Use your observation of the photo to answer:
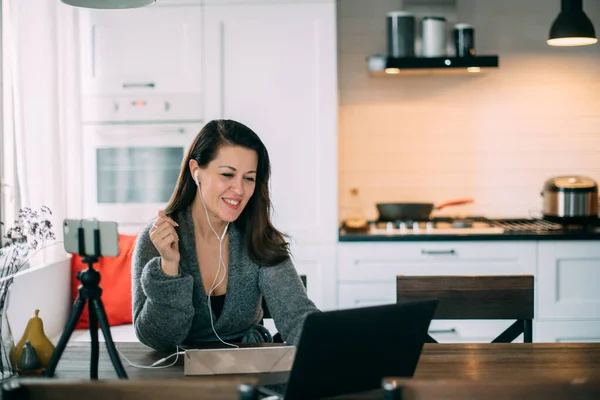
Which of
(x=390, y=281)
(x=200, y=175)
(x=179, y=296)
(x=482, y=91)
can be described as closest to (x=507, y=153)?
(x=482, y=91)

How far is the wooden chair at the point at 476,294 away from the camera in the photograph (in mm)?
2336

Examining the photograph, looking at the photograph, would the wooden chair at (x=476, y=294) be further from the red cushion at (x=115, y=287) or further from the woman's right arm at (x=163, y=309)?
the red cushion at (x=115, y=287)

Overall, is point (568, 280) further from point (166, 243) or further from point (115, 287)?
point (166, 243)

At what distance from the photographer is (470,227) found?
13.0ft

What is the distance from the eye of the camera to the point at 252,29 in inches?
150

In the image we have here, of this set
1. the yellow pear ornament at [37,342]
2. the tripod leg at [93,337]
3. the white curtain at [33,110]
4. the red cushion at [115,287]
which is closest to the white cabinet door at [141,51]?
the white curtain at [33,110]

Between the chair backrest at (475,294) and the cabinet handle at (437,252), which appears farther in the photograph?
the cabinet handle at (437,252)

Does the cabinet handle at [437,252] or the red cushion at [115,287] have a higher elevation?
the cabinet handle at [437,252]

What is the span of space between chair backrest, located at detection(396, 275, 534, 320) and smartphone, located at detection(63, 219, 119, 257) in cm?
111

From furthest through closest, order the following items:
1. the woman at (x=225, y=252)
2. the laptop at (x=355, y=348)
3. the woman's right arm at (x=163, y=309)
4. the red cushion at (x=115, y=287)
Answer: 1. the red cushion at (x=115, y=287)
2. the woman at (x=225, y=252)
3. the woman's right arm at (x=163, y=309)
4. the laptop at (x=355, y=348)

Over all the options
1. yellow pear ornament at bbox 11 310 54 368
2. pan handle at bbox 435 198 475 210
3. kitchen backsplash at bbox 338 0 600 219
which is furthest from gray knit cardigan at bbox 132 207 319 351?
kitchen backsplash at bbox 338 0 600 219

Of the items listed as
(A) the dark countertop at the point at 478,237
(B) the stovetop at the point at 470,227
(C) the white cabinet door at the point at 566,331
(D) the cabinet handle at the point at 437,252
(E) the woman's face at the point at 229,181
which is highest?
(E) the woman's face at the point at 229,181

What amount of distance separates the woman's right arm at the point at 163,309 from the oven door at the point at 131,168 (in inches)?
74.6

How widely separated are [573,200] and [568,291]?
0.46 metres
